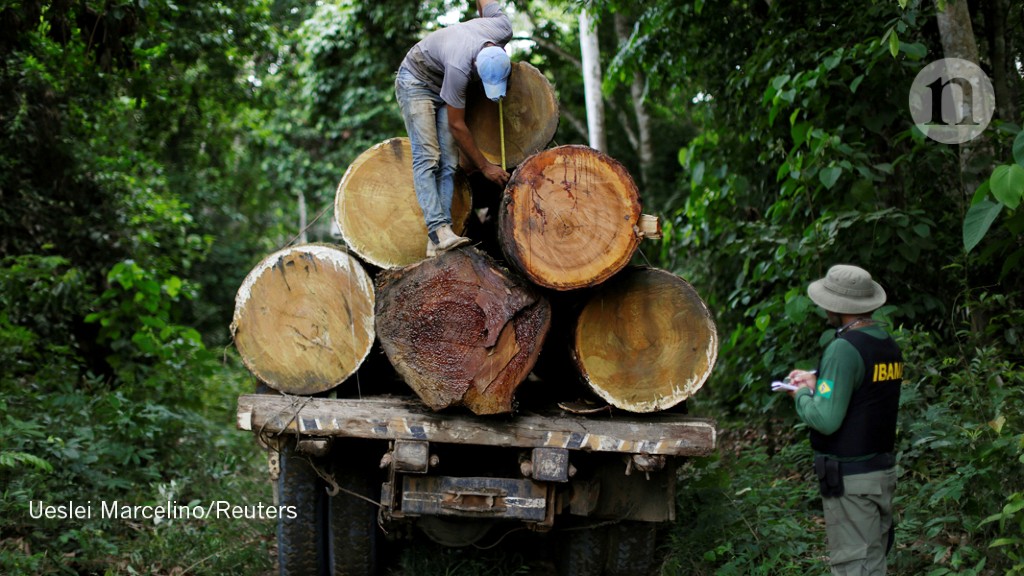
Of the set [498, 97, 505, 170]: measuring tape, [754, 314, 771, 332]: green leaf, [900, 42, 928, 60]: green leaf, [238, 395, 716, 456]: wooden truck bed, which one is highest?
[900, 42, 928, 60]: green leaf

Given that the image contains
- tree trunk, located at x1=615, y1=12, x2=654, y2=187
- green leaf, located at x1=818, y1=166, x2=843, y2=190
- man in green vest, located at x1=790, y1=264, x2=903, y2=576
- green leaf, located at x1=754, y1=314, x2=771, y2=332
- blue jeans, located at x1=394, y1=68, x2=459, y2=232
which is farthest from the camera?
tree trunk, located at x1=615, y1=12, x2=654, y2=187

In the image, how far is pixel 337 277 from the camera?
163 inches

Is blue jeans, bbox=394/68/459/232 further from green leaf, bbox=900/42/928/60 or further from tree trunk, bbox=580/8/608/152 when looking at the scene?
tree trunk, bbox=580/8/608/152

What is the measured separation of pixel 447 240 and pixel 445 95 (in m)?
0.74

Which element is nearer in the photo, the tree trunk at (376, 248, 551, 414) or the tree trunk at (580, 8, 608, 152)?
the tree trunk at (376, 248, 551, 414)

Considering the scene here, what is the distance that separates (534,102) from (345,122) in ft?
35.9

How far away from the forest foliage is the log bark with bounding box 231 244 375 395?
366 millimetres

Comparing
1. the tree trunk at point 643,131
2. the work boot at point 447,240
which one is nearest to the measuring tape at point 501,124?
the work boot at point 447,240

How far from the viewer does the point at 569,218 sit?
12.3 ft

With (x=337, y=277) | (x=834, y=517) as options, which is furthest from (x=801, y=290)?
(x=337, y=277)

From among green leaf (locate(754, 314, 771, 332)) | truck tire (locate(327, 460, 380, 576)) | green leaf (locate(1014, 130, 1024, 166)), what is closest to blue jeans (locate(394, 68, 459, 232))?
truck tire (locate(327, 460, 380, 576))

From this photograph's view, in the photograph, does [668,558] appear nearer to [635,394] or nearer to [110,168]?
[635,394]

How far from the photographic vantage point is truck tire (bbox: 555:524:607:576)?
14.3 ft
